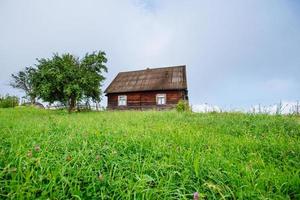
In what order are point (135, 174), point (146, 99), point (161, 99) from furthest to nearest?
point (146, 99)
point (161, 99)
point (135, 174)

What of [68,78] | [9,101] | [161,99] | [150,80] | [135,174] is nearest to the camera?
[135,174]

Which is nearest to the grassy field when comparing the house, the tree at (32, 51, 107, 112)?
the tree at (32, 51, 107, 112)

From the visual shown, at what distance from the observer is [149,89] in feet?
87.8

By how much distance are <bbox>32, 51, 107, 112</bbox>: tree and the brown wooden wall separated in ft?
28.4

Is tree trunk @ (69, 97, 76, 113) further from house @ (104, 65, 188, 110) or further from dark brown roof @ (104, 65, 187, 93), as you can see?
dark brown roof @ (104, 65, 187, 93)

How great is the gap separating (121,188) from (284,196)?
1663 mm

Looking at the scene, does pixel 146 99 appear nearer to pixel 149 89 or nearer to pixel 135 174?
pixel 149 89

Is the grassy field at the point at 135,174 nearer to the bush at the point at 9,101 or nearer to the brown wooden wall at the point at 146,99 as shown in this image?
the brown wooden wall at the point at 146,99

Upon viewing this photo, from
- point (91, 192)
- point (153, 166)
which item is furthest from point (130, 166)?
point (91, 192)

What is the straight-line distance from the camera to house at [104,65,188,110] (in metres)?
25.9

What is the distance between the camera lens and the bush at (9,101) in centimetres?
2533

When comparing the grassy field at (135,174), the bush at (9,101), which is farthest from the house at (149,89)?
the grassy field at (135,174)

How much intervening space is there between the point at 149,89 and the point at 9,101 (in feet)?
50.0

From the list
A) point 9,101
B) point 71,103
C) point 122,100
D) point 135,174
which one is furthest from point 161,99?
point 135,174
